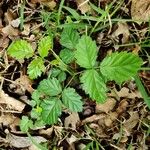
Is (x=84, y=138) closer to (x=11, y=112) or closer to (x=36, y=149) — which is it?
(x=36, y=149)

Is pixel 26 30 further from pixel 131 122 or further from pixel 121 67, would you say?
pixel 131 122

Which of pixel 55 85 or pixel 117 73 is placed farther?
pixel 55 85

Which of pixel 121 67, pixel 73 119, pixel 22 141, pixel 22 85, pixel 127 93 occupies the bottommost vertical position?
pixel 22 141

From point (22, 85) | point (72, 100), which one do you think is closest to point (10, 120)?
point (22, 85)

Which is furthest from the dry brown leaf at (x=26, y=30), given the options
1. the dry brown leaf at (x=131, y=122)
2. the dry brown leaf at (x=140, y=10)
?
the dry brown leaf at (x=131, y=122)

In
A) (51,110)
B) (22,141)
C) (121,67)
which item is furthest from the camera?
(22,141)

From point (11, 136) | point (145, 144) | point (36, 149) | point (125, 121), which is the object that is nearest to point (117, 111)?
point (125, 121)

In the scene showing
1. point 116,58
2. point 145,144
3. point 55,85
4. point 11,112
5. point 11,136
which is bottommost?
Answer: point 145,144
